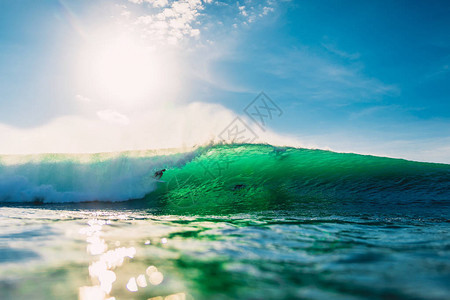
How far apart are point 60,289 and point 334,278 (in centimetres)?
141

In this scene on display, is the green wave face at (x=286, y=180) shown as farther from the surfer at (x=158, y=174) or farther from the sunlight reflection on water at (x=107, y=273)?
the sunlight reflection on water at (x=107, y=273)

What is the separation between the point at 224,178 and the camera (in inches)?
346

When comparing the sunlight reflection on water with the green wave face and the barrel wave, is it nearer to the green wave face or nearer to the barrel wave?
the green wave face

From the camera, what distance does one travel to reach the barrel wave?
6414mm

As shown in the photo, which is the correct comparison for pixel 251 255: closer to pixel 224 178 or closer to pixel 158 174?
pixel 224 178

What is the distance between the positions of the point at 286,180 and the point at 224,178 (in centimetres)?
195

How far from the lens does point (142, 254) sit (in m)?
2.02

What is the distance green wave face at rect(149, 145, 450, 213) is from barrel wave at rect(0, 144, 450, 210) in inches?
0.7

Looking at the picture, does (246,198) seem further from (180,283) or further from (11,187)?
(11,187)

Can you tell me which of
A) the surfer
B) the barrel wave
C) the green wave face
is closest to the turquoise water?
the green wave face

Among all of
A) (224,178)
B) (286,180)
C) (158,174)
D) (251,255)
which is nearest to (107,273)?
(251,255)

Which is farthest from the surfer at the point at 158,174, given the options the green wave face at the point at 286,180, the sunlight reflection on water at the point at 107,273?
the sunlight reflection on water at the point at 107,273

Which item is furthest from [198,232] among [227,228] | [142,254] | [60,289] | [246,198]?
[246,198]

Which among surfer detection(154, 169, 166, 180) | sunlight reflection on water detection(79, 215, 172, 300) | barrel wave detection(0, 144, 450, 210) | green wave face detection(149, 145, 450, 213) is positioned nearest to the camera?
sunlight reflection on water detection(79, 215, 172, 300)
